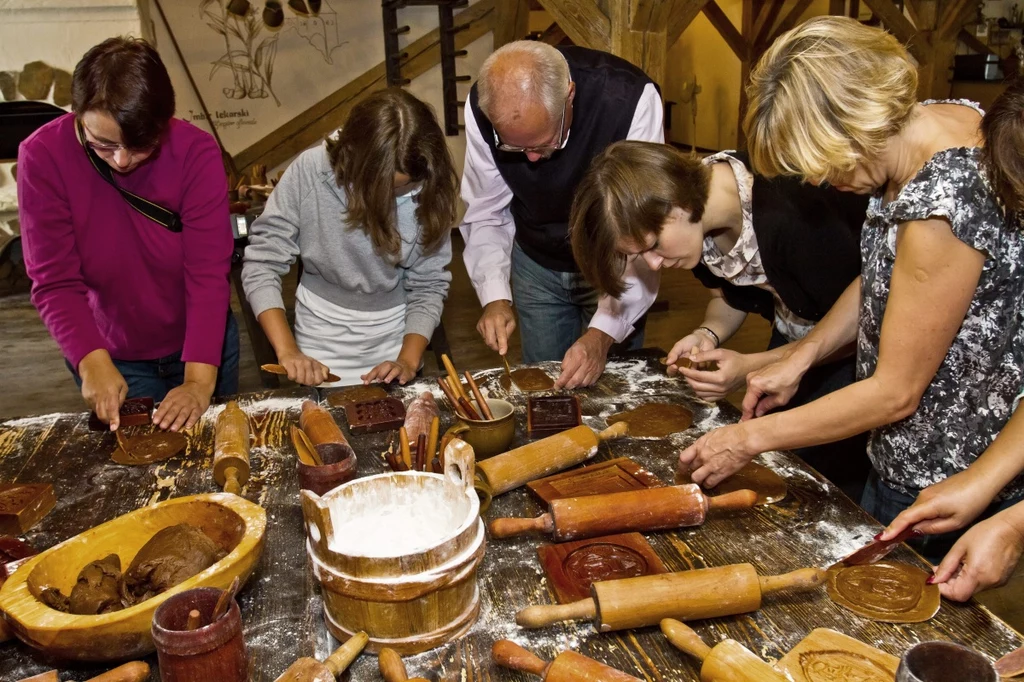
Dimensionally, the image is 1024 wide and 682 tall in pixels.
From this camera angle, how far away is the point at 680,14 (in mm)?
4785

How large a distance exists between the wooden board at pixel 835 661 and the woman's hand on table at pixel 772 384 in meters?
0.84

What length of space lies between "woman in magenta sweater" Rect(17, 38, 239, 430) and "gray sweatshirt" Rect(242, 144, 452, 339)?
0.73ft

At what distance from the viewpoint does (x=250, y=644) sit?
1278 millimetres

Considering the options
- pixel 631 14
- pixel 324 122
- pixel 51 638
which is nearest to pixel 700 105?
pixel 324 122

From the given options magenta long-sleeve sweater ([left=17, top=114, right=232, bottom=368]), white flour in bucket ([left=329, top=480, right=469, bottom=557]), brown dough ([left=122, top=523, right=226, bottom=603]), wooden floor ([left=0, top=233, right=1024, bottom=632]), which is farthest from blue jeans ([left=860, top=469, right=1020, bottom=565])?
wooden floor ([left=0, top=233, right=1024, bottom=632])

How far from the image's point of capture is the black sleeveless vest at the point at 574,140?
106 inches

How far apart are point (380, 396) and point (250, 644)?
1.07 m

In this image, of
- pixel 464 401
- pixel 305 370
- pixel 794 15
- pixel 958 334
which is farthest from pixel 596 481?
pixel 794 15

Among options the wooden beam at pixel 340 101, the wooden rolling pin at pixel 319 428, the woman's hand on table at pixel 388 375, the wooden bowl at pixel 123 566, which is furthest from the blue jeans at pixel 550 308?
the wooden beam at pixel 340 101

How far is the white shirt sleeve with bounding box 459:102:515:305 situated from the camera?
9.44 feet

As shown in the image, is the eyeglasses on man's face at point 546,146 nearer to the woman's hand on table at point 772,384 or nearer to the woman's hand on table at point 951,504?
the woman's hand on table at point 772,384

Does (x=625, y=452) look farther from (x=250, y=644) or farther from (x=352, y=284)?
(x=352, y=284)

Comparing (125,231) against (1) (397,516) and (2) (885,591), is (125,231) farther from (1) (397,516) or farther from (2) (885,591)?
(2) (885,591)

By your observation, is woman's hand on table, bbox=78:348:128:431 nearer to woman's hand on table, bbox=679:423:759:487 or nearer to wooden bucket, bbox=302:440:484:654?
wooden bucket, bbox=302:440:484:654
